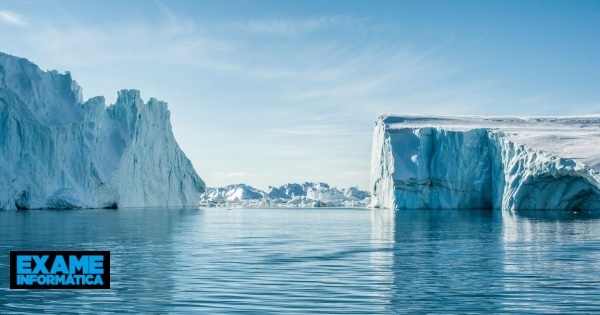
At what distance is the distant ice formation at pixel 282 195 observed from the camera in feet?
388

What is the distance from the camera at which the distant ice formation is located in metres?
118

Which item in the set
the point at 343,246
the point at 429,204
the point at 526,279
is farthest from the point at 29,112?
the point at 526,279

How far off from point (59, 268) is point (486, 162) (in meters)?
49.6

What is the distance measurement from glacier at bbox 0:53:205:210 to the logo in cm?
4295

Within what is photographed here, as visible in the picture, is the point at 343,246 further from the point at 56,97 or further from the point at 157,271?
the point at 56,97

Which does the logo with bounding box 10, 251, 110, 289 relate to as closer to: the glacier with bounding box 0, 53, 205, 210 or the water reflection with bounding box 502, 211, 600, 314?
the water reflection with bounding box 502, 211, 600, 314

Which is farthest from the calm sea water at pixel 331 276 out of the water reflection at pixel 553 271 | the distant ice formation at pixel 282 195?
the distant ice formation at pixel 282 195

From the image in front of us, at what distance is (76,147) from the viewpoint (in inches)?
2117

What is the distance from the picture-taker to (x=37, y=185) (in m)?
49.6

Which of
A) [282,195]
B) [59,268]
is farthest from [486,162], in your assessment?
[282,195]

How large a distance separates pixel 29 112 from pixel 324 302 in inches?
1772

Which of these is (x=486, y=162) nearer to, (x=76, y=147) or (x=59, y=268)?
(x=76, y=147)

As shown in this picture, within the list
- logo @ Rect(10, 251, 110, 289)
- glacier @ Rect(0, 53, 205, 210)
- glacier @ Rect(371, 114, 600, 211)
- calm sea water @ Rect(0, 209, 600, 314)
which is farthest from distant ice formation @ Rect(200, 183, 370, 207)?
logo @ Rect(10, 251, 110, 289)

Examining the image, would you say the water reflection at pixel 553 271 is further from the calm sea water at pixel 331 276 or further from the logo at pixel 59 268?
the logo at pixel 59 268
